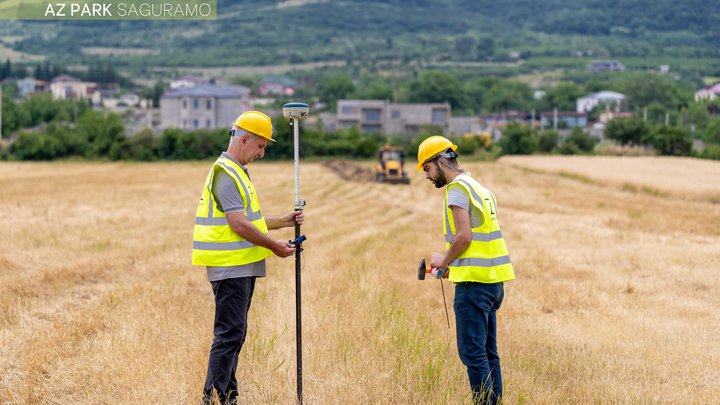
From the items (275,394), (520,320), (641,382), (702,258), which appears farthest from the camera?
(702,258)

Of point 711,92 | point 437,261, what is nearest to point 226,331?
point 437,261

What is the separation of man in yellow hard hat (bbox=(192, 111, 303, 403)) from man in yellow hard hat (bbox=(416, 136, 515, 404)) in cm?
132

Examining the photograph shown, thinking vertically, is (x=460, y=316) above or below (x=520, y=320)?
above

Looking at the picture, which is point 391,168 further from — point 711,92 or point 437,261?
point 711,92

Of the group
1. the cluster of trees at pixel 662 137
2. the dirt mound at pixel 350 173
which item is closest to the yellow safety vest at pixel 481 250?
the dirt mound at pixel 350 173

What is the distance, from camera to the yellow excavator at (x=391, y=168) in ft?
148

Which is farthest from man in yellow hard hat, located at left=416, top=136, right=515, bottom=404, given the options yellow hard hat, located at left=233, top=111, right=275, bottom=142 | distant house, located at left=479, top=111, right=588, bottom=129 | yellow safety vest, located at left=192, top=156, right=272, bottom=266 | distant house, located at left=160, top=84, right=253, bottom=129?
distant house, located at left=479, top=111, right=588, bottom=129

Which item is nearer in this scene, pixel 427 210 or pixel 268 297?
pixel 268 297

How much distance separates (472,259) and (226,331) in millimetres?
2063

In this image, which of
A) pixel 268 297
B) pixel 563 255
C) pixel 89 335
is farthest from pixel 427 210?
pixel 89 335

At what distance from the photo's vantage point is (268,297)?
12.5m

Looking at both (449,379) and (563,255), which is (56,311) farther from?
(563,255)

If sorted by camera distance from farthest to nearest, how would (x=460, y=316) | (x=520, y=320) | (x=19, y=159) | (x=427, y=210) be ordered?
(x=19, y=159) → (x=427, y=210) → (x=520, y=320) → (x=460, y=316)

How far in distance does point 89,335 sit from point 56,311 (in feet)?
5.52
